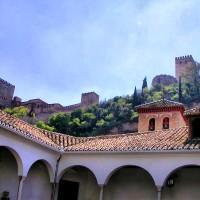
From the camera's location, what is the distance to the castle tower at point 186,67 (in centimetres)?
7719

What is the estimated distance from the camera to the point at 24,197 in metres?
15.3

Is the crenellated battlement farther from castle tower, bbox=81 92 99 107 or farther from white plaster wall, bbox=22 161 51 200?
white plaster wall, bbox=22 161 51 200

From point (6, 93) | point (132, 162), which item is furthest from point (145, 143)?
point (6, 93)

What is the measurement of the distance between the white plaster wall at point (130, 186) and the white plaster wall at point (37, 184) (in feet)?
8.60

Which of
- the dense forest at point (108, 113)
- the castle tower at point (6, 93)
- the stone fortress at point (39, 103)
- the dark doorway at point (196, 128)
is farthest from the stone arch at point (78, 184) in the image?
the castle tower at point (6, 93)

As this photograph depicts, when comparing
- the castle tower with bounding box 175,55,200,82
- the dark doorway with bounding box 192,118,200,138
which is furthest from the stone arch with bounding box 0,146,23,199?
the castle tower with bounding box 175,55,200,82

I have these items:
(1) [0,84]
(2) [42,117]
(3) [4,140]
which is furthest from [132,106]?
(3) [4,140]

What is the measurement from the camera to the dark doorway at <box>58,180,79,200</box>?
663 inches

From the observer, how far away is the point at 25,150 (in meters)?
14.8

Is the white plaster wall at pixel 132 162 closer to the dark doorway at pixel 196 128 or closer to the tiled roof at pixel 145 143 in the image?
the tiled roof at pixel 145 143

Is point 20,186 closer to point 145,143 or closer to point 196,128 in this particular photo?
point 145,143

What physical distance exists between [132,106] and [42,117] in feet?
68.5

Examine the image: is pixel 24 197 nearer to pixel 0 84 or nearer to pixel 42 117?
pixel 42 117

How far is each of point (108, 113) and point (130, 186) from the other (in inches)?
1646
